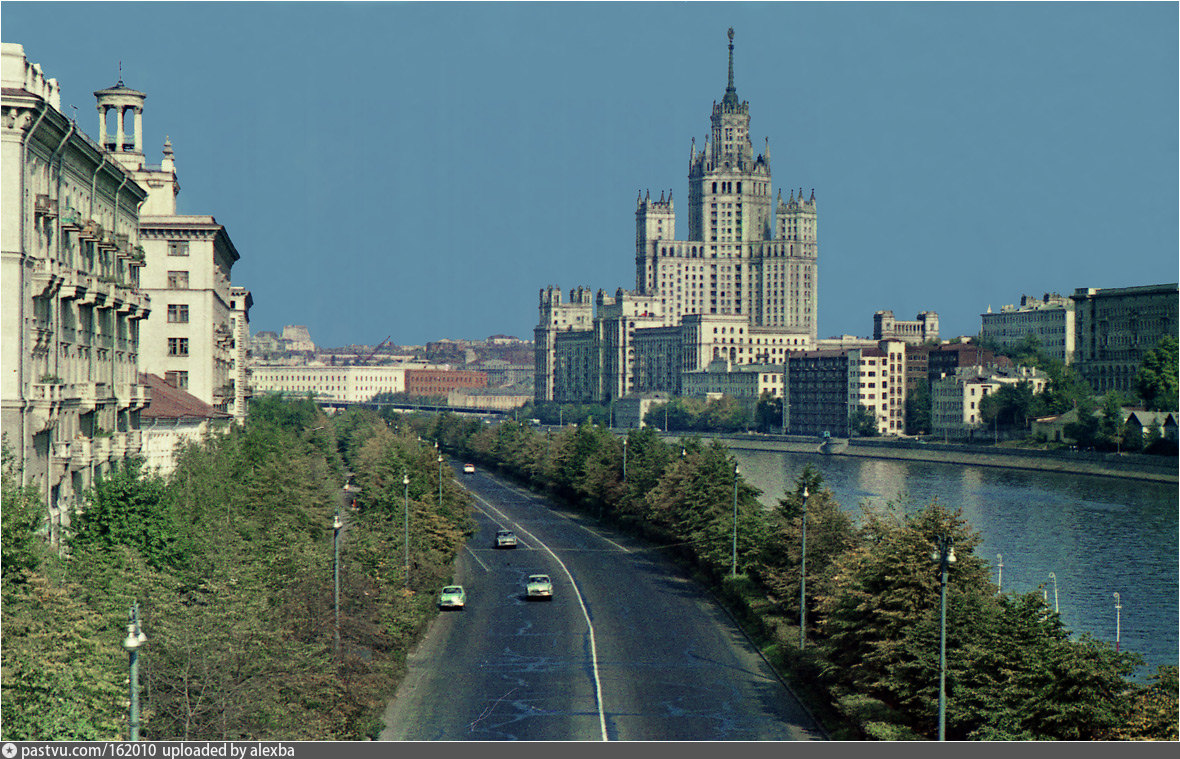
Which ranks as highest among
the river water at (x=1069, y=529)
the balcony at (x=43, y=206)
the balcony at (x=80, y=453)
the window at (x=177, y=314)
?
the balcony at (x=43, y=206)

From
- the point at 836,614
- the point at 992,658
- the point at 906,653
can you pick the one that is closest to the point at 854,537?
the point at 836,614

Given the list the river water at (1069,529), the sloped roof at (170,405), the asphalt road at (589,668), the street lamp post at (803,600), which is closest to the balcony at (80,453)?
the asphalt road at (589,668)

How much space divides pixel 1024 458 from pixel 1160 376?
16309 mm

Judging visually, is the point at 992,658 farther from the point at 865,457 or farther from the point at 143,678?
the point at 865,457

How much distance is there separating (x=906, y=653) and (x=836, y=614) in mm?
4052

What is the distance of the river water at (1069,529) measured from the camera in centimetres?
6075

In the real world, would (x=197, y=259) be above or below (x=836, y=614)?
above

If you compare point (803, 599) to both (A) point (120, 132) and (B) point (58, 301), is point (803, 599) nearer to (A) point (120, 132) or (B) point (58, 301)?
(B) point (58, 301)

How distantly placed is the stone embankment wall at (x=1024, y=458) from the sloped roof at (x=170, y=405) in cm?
5537

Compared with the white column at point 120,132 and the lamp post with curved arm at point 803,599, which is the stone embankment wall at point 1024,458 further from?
the lamp post with curved arm at point 803,599

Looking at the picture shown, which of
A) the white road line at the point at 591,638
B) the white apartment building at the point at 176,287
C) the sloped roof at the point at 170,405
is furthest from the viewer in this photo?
the white apartment building at the point at 176,287

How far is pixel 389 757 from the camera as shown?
22.4 meters

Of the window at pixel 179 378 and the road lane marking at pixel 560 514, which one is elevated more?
the window at pixel 179 378

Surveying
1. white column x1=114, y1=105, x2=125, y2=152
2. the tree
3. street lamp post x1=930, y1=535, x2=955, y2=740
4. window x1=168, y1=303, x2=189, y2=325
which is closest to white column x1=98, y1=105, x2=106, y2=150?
white column x1=114, y1=105, x2=125, y2=152
